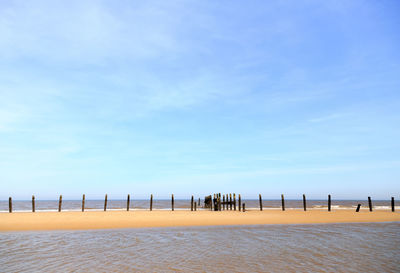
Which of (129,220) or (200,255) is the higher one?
(200,255)

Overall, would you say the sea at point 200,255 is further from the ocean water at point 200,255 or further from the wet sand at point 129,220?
the wet sand at point 129,220

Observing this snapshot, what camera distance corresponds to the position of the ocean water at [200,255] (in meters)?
7.95

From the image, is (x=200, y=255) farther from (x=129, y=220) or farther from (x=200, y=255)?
(x=129, y=220)

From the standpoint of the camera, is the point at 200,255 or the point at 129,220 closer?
the point at 200,255

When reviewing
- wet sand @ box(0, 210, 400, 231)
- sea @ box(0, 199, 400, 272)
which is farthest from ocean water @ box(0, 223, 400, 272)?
wet sand @ box(0, 210, 400, 231)

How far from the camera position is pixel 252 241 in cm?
1267

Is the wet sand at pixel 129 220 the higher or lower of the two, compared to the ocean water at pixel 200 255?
lower

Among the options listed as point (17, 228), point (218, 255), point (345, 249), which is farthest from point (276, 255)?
point (17, 228)

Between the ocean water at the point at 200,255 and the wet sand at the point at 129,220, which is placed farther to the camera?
the wet sand at the point at 129,220

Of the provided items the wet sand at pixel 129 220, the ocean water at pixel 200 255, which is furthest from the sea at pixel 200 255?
the wet sand at pixel 129 220

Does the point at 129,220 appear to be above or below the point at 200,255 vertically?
below

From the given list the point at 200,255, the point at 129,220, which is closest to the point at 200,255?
the point at 200,255

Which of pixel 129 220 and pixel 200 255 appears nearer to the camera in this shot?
pixel 200 255

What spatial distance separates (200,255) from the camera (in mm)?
9562
